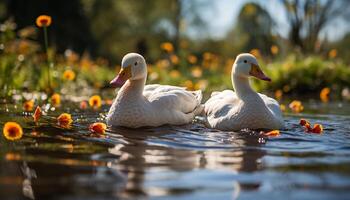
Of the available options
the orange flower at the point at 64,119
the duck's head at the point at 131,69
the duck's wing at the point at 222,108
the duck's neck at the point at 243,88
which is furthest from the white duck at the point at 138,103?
the duck's neck at the point at 243,88

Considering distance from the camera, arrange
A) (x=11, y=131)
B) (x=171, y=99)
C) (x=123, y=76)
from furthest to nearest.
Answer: (x=171, y=99) → (x=123, y=76) → (x=11, y=131)

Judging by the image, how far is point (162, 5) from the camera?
138 ft

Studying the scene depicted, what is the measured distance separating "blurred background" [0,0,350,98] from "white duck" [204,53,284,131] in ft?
9.50

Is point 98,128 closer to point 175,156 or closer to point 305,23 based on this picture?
point 175,156

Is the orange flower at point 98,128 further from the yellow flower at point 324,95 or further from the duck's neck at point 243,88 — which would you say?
the yellow flower at point 324,95

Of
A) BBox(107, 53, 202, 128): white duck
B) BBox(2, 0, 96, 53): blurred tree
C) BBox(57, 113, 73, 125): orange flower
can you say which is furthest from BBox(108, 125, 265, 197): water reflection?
BBox(2, 0, 96, 53): blurred tree

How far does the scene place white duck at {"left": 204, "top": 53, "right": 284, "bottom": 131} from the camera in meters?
5.86

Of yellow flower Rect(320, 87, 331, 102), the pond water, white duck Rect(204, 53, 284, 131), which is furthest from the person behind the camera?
yellow flower Rect(320, 87, 331, 102)

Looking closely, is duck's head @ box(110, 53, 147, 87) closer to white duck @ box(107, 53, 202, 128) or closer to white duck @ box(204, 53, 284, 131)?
white duck @ box(107, 53, 202, 128)

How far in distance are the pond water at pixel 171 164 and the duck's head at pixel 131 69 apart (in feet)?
2.18

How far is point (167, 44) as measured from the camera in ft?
38.2

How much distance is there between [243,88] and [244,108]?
37 centimetres

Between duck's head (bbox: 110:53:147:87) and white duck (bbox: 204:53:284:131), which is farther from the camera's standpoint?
duck's head (bbox: 110:53:147:87)

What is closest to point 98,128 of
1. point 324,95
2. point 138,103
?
point 138,103
